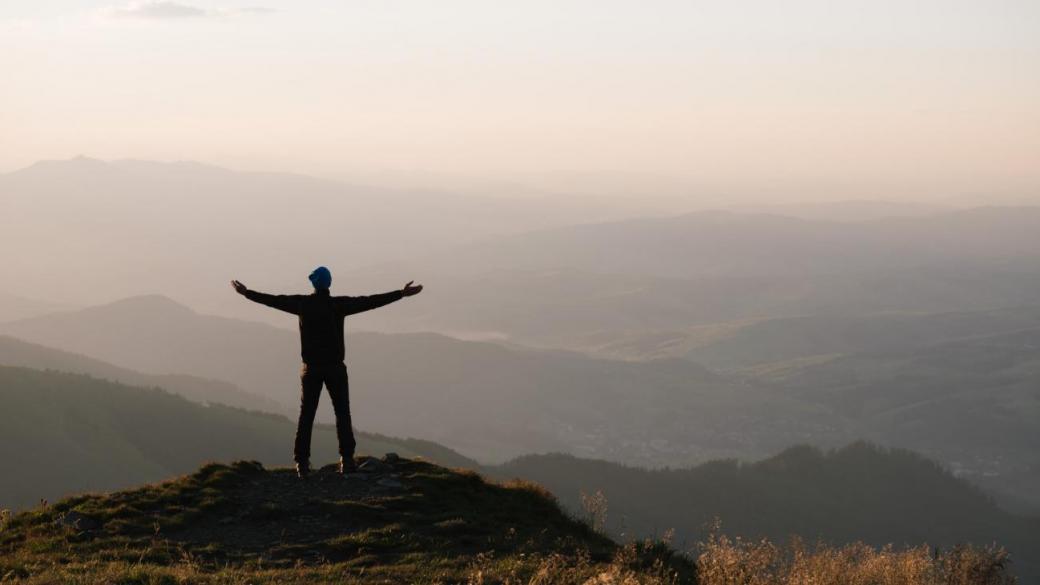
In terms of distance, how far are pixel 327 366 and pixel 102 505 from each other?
13.3 ft

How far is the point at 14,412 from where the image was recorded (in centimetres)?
9519

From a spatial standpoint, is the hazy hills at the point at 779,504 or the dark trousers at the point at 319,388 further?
the hazy hills at the point at 779,504

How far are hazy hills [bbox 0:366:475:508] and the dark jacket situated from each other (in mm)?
68078

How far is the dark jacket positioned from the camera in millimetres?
17250

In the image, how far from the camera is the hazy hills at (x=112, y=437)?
85375 millimetres

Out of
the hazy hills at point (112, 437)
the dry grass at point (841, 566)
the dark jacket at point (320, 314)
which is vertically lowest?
the hazy hills at point (112, 437)

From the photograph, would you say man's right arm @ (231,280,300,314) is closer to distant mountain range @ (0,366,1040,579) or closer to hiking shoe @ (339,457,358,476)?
hiking shoe @ (339,457,358,476)

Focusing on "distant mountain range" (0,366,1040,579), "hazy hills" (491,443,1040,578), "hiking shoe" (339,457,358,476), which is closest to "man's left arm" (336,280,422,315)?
"hiking shoe" (339,457,358,476)

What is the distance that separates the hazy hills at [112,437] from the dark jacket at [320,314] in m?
68.1

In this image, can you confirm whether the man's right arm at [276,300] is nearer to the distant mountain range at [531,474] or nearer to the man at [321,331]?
the man at [321,331]

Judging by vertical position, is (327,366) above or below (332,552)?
above

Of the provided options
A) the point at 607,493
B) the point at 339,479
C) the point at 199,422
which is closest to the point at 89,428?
the point at 199,422

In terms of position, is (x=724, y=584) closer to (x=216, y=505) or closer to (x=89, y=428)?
(x=216, y=505)

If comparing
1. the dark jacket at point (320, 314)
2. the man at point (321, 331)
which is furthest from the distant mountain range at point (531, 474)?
the dark jacket at point (320, 314)
